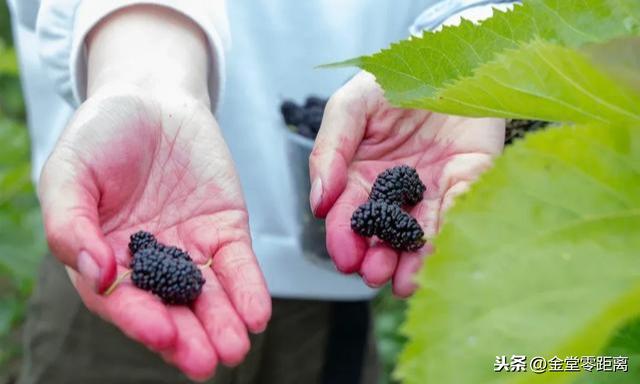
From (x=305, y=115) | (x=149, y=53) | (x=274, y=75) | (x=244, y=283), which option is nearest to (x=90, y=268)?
(x=244, y=283)

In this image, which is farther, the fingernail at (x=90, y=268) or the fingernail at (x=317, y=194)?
the fingernail at (x=317, y=194)

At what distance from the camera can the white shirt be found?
134 centimetres

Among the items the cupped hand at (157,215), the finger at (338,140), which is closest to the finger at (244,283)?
the cupped hand at (157,215)

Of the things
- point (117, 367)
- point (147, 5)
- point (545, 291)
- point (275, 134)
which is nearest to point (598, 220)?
point (545, 291)

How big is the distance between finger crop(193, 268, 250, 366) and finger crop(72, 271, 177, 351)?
0.04 m

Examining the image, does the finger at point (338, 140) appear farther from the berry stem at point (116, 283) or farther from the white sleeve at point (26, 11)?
the white sleeve at point (26, 11)

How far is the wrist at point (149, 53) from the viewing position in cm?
106

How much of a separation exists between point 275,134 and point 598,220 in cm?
101

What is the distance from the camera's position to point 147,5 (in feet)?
3.82

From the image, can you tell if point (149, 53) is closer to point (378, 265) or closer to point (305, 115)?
point (305, 115)

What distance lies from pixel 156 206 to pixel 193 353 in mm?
302

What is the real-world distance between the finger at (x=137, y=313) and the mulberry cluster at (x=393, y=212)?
0.25 m

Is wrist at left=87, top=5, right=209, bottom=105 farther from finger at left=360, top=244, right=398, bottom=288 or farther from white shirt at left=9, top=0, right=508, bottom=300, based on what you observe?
finger at left=360, top=244, right=398, bottom=288

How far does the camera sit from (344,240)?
2.99ft
